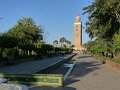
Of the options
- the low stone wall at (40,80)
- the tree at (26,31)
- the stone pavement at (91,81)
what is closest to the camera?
the stone pavement at (91,81)

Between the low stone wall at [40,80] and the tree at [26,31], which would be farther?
the tree at [26,31]

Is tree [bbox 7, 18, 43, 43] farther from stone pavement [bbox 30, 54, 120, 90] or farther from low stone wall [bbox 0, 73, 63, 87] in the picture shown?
low stone wall [bbox 0, 73, 63, 87]

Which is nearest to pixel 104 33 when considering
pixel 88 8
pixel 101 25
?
pixel 101 25

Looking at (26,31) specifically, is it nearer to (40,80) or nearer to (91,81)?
(91,81)

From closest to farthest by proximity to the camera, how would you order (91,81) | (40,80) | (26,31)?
(40,80)
(91,81)
(26,31)

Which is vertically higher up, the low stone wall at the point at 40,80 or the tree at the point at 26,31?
the tree at the point at 26,31

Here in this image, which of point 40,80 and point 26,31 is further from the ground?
point 26,31

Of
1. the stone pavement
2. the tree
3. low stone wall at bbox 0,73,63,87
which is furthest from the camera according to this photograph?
the tree

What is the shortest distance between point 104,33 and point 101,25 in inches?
134

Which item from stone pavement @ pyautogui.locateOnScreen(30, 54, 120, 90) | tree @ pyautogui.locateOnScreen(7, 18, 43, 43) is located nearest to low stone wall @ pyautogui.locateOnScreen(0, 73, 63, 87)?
stone pavement @ pyautogui.locateOnScreen(30, 54, 120, 90)

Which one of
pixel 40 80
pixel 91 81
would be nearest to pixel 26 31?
pixel 91 81

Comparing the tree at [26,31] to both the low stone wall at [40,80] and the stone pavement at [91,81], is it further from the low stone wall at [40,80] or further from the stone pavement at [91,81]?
the low stone wall at [40,80]

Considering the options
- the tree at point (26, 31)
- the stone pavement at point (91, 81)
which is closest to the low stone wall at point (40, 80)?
the stone pavement at point (91, 81)

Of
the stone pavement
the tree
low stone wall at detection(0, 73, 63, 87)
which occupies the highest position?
the tree
